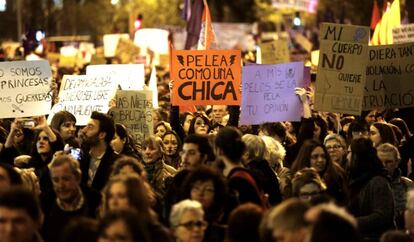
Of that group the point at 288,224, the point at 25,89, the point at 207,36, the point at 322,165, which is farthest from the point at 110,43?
the point at 288,224

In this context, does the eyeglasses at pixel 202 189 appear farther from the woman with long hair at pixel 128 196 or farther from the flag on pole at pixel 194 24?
the flag on pole at pixel 194 24

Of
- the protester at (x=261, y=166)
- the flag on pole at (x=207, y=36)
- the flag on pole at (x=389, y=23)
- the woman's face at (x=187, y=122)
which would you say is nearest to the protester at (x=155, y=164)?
the protester at (x=261, y=166)

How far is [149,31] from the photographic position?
3297 centimetres

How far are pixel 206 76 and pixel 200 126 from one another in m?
1.43

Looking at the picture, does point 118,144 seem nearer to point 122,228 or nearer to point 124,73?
point 124,73

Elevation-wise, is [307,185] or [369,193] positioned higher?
[307,185]

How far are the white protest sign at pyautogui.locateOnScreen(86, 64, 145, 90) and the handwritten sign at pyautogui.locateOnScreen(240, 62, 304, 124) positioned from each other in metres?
2.01

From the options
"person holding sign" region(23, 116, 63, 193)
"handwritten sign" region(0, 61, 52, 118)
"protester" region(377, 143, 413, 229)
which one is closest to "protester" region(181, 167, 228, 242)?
"protester" region(377, 143, 413, 229)

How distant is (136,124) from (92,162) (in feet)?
8.93

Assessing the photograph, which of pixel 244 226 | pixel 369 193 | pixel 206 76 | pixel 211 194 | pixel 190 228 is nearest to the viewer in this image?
pixel 244 226

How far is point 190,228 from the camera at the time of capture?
855 cm

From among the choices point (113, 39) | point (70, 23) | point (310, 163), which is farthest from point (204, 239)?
point (70, 23)

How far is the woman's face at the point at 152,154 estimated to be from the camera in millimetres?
12156

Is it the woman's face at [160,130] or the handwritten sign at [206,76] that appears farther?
the handwritten sign at [206,76]
